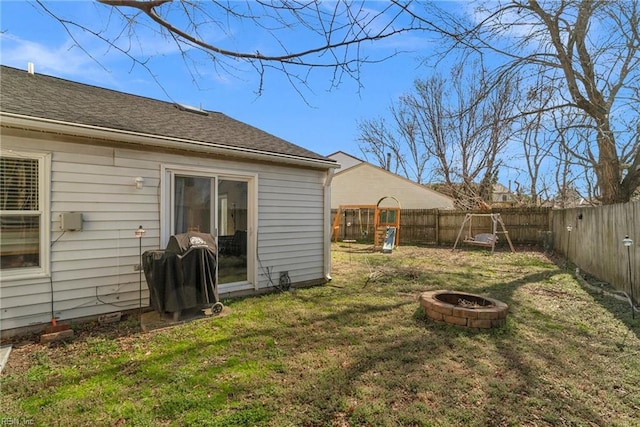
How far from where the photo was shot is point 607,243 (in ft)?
19.4

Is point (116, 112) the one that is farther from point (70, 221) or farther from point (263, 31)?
point (263, 31)

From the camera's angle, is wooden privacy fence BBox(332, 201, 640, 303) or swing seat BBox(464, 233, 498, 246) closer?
wooden privacy fence BBox(332, 201, 640, 303)

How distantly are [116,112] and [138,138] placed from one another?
1.15 meters

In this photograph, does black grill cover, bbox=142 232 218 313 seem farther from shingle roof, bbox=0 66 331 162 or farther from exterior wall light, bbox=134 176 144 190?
shingle roof, bbox=0 66 331 162

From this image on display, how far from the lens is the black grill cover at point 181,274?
4.00 meters

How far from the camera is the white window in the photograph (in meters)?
3.56

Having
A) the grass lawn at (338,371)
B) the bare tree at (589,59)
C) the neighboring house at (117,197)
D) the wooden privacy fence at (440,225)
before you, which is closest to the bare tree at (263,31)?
the neighboring house at (117,197)

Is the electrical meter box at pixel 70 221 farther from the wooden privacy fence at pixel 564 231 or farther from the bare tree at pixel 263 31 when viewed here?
the wooden privacy fence at pixel 564 231

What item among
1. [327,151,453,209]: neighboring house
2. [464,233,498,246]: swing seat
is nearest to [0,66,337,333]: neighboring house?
[464,233,498,246]: swing seat

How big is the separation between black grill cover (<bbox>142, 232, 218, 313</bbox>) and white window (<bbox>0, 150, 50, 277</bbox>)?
43.3 inches

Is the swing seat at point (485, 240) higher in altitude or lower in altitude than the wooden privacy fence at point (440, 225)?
lower

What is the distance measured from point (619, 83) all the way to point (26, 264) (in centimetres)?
1106

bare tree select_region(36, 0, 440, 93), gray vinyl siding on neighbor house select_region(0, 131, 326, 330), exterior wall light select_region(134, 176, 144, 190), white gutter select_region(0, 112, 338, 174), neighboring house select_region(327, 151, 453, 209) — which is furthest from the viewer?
neighboring house select_region(327, 151, 453, 209)

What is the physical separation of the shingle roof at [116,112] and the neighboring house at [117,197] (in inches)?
1.3
